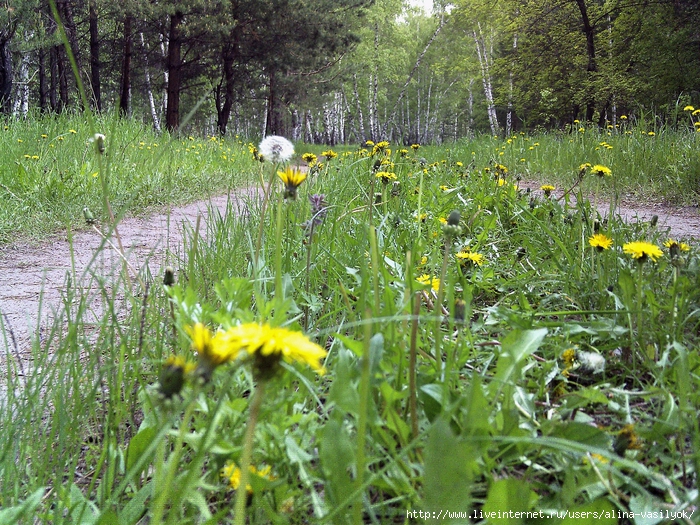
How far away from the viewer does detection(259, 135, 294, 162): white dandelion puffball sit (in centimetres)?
113

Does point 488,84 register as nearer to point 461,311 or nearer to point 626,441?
point 461,311

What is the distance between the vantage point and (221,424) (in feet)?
2.19

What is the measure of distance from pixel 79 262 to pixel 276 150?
4.81ft

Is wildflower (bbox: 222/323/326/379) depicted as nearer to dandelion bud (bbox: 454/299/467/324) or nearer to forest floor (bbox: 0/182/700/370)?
dandelion bud (bbox: 454/299/467/324)

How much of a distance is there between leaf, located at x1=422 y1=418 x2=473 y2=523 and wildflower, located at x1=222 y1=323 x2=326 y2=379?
0.14 m

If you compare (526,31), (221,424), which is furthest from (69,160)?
(526,31)

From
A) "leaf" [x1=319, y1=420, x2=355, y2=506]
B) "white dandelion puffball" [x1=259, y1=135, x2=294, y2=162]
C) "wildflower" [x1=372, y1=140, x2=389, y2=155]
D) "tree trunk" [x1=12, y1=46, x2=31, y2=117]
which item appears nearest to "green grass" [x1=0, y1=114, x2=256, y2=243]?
"white dandelion puffball" [x1=259, y1=135, x2=294, y2=162]

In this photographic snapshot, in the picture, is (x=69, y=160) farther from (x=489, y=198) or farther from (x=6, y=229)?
(x=489, y=198)

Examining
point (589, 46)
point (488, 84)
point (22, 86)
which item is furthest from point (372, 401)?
point (488, 84)

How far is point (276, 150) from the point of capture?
1.16 meters

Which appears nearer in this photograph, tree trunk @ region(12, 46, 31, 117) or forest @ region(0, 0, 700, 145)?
forest @ region(0, 0, 700, 145)

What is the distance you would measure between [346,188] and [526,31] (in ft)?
33.1

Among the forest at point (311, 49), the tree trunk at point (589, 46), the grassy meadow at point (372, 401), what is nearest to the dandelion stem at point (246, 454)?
the grassy meadow at point (372, 401)

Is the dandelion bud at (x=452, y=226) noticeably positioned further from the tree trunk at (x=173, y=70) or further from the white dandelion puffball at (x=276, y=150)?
the tree trunk at (x=173, y=70)
